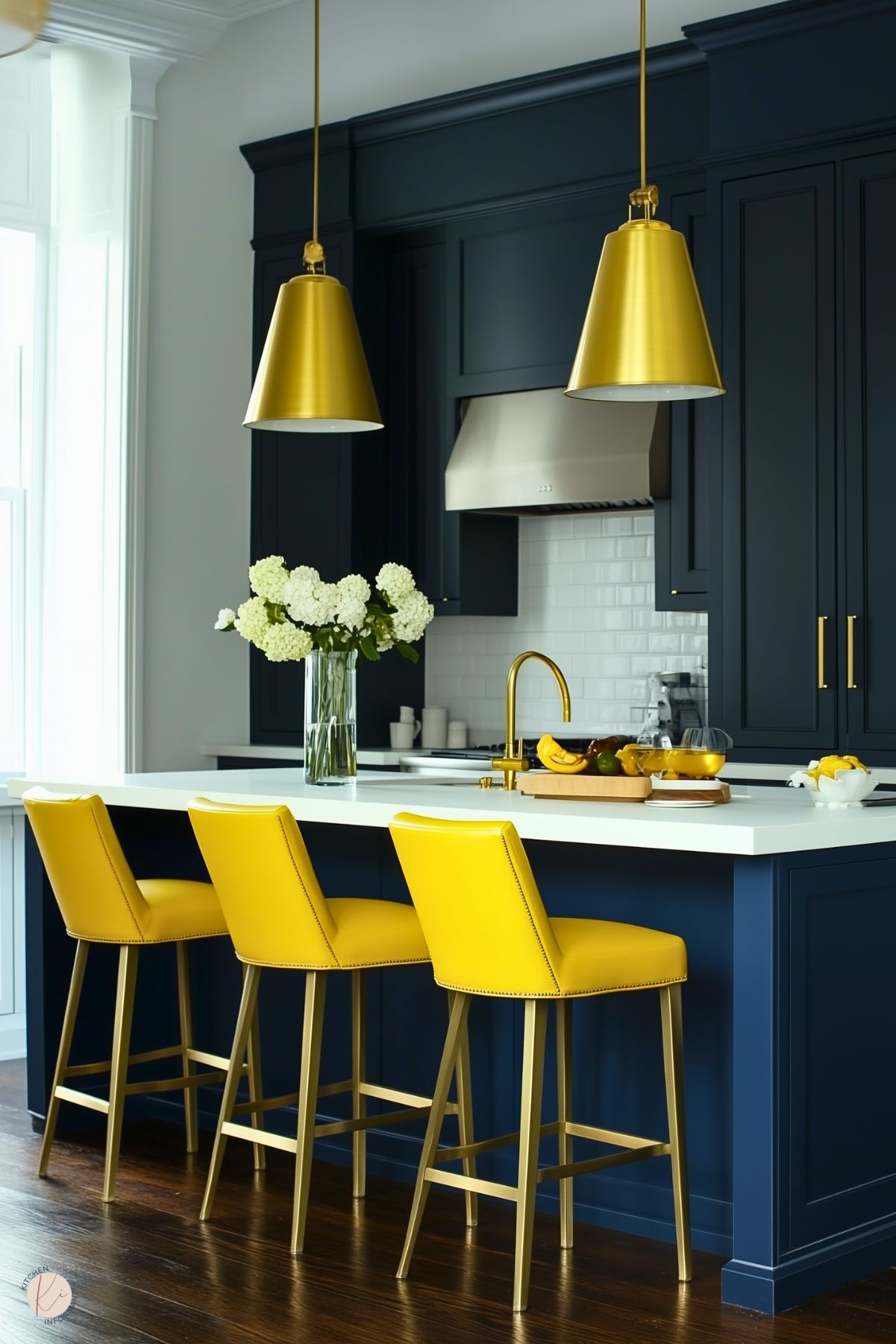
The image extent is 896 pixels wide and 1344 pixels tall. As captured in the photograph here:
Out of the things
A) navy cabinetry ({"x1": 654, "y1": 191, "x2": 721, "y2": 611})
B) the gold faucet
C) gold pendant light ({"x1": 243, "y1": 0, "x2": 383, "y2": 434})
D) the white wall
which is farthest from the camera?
the white wall

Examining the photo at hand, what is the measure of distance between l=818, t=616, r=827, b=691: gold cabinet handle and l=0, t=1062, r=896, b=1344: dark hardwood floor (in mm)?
1797

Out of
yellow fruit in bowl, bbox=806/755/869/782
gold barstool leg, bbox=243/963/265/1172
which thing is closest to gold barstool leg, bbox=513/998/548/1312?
yellow fruit in bowl, bbox=806/755/869/782

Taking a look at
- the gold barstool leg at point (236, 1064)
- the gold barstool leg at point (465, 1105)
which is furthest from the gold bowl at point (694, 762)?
the gold barstool leg at point (236, 1064)

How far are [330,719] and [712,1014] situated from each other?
1.20 metres

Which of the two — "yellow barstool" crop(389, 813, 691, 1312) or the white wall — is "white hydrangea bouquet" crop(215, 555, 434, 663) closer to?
"yellow barstool" crop(389, 813, 691, 1312)

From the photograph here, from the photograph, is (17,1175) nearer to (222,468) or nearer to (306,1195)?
(306,1195)

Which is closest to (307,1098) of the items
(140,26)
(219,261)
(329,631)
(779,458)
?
(329,631)

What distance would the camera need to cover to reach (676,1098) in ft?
10.3

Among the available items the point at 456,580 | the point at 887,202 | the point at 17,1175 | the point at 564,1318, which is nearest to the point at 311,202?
the point at 456,580

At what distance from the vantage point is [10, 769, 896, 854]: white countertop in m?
2.95

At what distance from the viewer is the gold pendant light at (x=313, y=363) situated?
3875 millimetres

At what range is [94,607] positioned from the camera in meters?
5.88

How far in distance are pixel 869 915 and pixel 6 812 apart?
3363 millimetres

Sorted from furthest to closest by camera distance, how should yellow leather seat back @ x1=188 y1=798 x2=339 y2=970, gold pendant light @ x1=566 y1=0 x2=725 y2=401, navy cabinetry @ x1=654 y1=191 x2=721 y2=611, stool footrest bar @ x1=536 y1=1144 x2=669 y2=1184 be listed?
navy cabinetry @ x1=654 y1=191 x2=721 y2=611, yellow leather seat back @ x1=188 y1=798 x2=339 y2=970, gold pendant light @ x1=566 y1=0 x2=725 y2=401, stool footrest bar @ x1=536 y1=1144 x2=669 y2=1184
